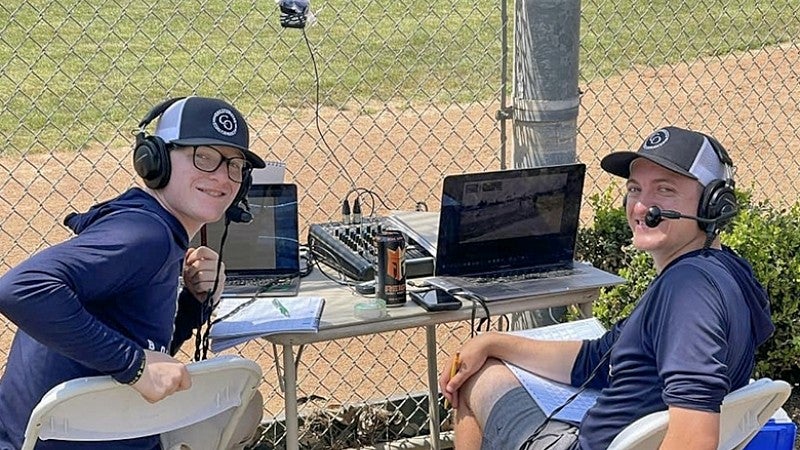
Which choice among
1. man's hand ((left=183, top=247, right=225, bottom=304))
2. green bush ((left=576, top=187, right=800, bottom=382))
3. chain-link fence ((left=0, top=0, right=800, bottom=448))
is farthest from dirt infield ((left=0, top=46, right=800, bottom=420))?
man's hand ((left=183, top=247, right=225, bottom=304))

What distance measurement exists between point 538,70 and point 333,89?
260 inches

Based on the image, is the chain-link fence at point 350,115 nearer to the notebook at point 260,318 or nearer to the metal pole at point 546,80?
the metal pole at point 546,80

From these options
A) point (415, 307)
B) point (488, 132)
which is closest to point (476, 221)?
point (415, 307)

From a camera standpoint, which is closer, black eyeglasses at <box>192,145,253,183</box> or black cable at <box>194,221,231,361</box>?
black eyeglasses at <box>192,145,253,183</box>

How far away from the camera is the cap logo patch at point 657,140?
2863 millimetres

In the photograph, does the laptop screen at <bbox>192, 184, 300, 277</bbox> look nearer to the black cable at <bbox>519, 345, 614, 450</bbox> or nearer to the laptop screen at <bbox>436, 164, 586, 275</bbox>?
the laptop screen at <bbox>436, 164, 586, 275</bbox>

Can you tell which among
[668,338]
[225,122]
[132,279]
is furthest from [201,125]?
[668,338]

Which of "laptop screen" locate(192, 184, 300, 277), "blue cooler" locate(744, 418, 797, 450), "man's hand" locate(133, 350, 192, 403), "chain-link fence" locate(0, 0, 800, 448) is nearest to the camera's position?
"man's hand" locate(133, 350, 192, 403)

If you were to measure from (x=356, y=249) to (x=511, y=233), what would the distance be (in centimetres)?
55

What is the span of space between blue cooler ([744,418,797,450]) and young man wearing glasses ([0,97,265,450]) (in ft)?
4.89

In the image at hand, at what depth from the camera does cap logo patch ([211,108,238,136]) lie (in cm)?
289

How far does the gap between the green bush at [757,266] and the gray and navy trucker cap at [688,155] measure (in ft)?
5.27

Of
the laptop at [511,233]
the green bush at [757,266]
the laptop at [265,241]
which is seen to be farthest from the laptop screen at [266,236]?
the green bush at [757,266]

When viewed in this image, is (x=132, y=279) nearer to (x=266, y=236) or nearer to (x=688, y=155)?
(x=266, y=236)
